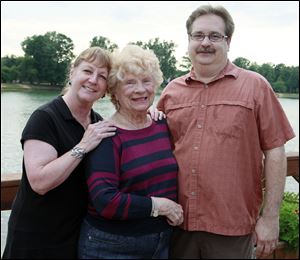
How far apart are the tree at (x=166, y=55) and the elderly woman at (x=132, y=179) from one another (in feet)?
1.12

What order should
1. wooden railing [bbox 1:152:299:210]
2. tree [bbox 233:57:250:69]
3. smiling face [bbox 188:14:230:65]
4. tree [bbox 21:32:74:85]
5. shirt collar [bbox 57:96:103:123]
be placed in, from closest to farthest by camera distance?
shirt collar [bbox 57:96:103:123]
smiling face [bbox 188:14:230:65]
wooden railing [bbox 1:152:299:210]
tree [bbox 21:32:74:85]
tree [bbox 233:57:250:69]

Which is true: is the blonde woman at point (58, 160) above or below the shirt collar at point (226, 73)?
below

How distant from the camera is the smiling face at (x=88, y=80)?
4.99 ft

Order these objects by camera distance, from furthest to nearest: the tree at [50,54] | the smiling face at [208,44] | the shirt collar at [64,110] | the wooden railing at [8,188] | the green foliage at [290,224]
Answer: the green foliage at [290,224]
the tree at [50,54]
the wooden railing at [8,188]
the smiling face at [208,44]
the shirt collar at [64,110]

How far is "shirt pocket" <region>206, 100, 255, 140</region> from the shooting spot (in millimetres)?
1568

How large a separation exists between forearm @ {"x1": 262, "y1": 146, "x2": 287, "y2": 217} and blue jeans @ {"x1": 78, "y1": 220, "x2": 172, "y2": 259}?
47cm

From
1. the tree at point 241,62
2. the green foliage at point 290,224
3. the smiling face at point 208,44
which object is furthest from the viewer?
the green foliage at point 290,224

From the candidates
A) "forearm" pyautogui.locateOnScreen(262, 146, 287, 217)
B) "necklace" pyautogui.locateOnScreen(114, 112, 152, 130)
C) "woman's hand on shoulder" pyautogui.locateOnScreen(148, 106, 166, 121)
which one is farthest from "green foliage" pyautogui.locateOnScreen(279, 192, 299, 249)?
"necklace" pyautogui.locateOnScreen(114, 112, 152, 130)

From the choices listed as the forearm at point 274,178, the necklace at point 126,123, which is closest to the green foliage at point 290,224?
the forearm at point 274,178

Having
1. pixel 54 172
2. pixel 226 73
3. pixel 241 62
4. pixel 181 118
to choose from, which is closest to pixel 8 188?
pixel 54 172

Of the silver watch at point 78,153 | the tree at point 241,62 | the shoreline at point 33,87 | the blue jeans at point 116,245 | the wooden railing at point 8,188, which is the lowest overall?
the blue jeans at point 116,245

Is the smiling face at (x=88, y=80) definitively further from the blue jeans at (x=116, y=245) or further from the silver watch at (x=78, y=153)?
the blue jeans at (x=116, y=245)

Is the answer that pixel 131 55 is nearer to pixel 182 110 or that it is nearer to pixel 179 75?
pixel 182 110

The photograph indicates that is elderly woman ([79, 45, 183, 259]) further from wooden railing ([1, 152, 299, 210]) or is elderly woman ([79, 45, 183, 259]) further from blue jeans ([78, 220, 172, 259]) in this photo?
wooden railing ([1, 152, 299, 210])
